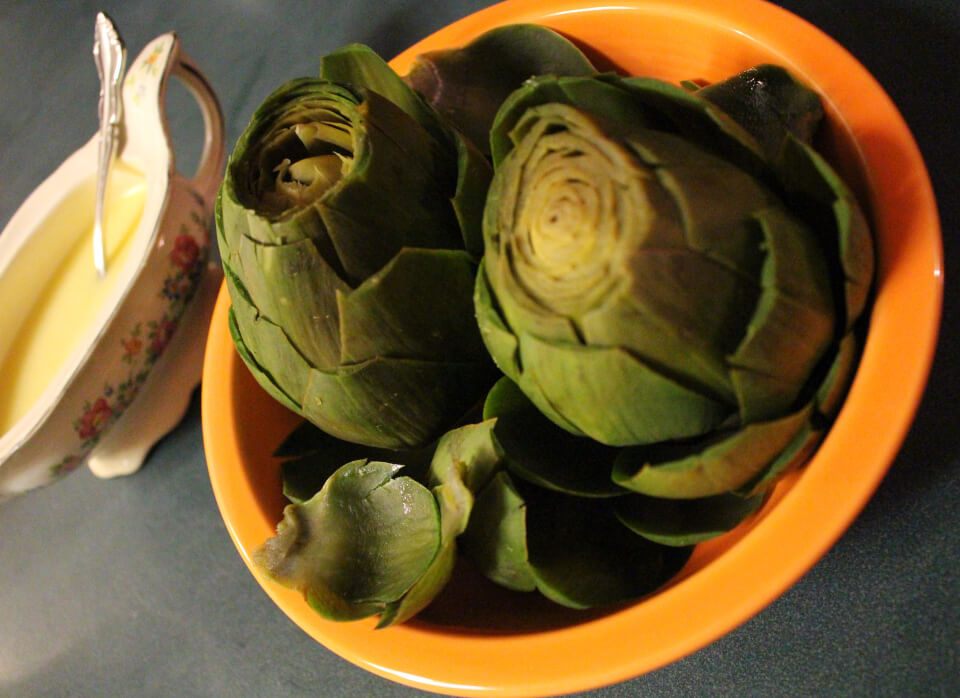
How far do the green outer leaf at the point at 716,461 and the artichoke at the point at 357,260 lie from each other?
0.14 meters

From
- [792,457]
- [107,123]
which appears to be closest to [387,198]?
[792,457]

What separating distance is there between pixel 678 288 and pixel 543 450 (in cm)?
14

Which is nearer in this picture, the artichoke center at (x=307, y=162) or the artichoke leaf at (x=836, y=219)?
the artichoke leaf at (x=836, y=219)

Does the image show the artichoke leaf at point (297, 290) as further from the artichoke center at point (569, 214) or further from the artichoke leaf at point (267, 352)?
the artichoke center at point (569, 214)

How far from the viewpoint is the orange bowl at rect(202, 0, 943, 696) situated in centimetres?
34

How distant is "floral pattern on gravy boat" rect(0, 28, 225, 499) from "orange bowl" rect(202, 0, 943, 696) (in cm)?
20

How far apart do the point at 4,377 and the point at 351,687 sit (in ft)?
1.67

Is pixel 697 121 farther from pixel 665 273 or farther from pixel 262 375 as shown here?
pixel 262 375

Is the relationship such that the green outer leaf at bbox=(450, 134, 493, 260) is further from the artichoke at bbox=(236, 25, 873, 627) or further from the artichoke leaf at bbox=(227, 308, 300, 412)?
the artichoke leaf at bbox=(227, 308, 300, 412)

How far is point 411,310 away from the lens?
0.43 m

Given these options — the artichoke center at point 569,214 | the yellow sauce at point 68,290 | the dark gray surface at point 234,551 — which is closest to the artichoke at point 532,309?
the artichoke center at point 569,214

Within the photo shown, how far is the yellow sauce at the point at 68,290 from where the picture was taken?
80cm

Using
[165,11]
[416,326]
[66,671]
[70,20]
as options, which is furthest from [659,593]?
[70,20]

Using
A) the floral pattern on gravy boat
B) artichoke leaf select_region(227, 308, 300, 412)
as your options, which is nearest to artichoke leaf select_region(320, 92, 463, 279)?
artichoke leaf select_region(227, 308, 300, 412)
